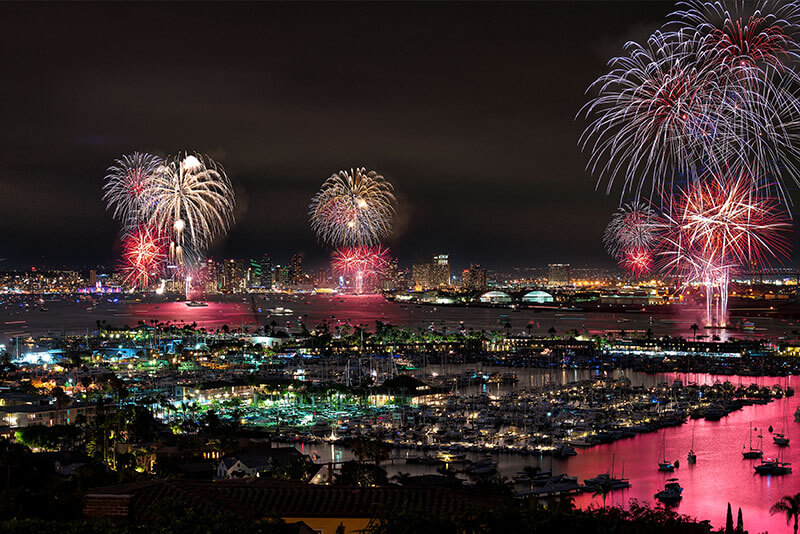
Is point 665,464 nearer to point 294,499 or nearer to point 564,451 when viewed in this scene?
point 564,451

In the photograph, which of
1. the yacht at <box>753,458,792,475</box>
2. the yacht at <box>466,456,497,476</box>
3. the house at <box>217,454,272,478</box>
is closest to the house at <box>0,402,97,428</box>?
the house at <box>217,454,272,478</box>

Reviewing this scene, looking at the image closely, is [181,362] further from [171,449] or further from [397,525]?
[397,525]

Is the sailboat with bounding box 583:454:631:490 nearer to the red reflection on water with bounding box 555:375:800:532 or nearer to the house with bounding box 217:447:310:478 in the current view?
the red reflection on water with bounding box 555:375:800:532

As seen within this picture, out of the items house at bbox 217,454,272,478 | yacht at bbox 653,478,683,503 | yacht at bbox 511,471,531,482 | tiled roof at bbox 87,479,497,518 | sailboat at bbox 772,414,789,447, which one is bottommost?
yacht at bbox 511,471,531,482

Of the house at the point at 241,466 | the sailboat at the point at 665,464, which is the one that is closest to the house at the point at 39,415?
the house at the point at 241,466

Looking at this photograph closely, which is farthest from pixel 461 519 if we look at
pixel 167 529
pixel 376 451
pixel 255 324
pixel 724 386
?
pixel 255 324

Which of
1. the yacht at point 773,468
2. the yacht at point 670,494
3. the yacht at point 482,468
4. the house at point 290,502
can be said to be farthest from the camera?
the yacht at point 773,468

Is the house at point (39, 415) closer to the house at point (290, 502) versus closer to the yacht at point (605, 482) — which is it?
the yacht at point (605, 482)
